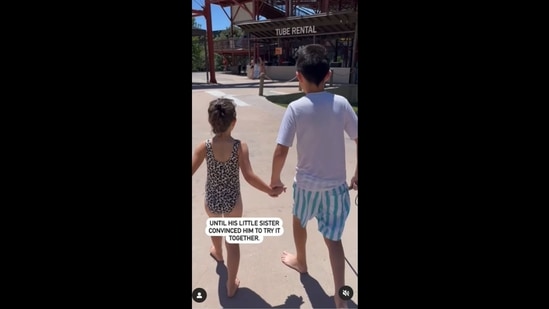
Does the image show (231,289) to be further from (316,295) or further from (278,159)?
(278,159)

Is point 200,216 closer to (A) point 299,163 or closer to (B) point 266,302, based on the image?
(B) point 266,302

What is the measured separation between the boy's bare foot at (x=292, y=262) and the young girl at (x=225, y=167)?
0.35 meters

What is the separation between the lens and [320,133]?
170cm

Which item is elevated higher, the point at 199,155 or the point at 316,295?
the point at 199,155

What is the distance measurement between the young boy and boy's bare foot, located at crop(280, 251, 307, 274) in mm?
271

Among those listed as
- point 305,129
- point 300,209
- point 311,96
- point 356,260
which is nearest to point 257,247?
point 300,209

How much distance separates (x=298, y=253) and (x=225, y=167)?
2.46 ft

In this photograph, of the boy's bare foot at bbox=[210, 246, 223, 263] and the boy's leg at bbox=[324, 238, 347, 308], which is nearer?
the boy's leg at bbox=[324, 238, 347, 308]

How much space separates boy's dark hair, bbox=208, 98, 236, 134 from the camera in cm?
176

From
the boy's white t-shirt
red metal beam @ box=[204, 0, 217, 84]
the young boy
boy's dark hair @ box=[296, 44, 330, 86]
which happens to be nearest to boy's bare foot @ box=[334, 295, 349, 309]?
the young boy

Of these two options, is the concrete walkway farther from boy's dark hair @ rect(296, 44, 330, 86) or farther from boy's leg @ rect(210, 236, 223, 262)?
boy's dark hair @ rect(296, 44, 330, 86)

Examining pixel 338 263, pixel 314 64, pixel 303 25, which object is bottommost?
pixel 338 263
